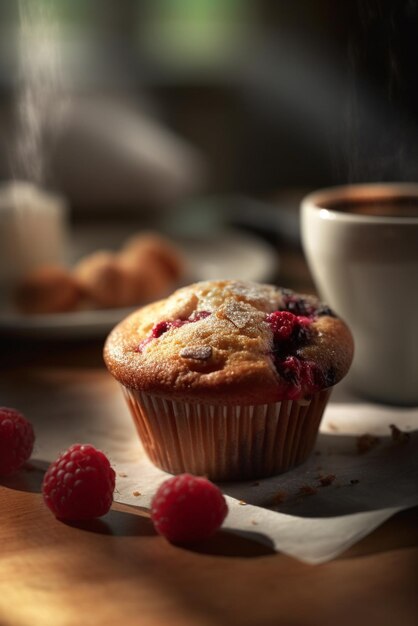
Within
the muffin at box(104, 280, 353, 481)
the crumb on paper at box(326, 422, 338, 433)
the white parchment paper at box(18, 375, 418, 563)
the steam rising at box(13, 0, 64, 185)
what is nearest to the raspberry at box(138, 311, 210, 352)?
the muffin at box(104, 280, 353, 481)

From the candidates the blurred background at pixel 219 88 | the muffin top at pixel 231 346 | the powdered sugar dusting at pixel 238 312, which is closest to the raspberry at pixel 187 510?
the muffin top at pixel 231 346

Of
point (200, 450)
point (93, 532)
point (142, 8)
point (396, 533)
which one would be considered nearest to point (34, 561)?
point (93, 532)

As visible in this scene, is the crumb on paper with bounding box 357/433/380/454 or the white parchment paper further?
the crumb on paper with bounding box 357/433/380/454

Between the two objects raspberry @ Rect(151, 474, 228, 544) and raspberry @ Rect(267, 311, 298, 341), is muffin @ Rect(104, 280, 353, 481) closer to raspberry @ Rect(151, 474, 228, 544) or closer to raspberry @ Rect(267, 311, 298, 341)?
raspberry @ Rect(267, 311, 298, 341)

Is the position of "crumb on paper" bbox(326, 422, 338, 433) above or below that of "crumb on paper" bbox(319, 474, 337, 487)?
below

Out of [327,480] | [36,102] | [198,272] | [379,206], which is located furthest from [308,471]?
[36,102]
